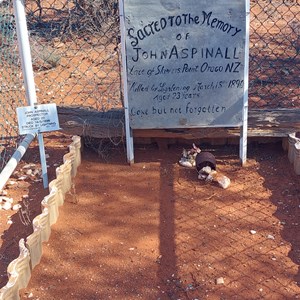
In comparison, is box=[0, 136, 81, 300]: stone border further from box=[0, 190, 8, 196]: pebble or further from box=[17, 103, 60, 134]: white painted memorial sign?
box=[0, 190, 8, 196]: pebble

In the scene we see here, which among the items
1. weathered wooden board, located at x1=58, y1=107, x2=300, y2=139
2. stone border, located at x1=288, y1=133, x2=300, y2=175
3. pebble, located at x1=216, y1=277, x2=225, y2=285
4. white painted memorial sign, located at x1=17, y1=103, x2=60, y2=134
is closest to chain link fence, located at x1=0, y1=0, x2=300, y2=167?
weathered wooden board, located at x1=58, y1=107, x2=300, y2=139

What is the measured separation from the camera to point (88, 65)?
8.30 m

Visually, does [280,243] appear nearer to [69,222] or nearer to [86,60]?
[69,222]

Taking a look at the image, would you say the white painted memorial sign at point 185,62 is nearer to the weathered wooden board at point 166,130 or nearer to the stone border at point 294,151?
the weathered wooden board at point 166,130

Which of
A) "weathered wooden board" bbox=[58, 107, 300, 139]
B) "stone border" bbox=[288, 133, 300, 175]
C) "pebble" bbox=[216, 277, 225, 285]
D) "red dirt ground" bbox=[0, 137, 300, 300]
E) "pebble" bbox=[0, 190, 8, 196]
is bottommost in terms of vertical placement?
"pebble" bbox=[216, 277, 225, 285]

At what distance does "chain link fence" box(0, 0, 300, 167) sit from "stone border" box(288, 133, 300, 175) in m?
1.42

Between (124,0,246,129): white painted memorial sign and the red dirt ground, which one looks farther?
(124,0,246,129): white painted memorial sign

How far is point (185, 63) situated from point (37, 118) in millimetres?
1295

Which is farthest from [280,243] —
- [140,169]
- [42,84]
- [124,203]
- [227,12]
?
[42,84]

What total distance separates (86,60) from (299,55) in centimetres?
315

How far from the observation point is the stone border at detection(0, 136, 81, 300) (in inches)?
129

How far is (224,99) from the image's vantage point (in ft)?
15.8

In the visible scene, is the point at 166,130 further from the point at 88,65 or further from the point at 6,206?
the point at 88,65

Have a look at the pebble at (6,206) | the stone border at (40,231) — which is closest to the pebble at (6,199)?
the pebble at (6,206)
